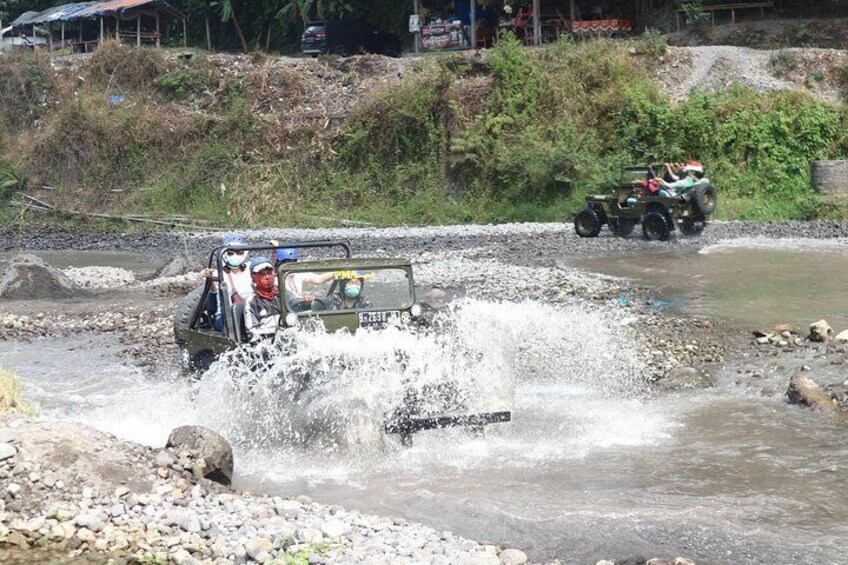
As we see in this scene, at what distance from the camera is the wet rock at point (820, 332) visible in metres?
14.1

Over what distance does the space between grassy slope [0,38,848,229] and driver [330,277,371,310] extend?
58.4 ft

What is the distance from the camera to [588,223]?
25125 mm

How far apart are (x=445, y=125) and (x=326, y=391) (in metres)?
23.9

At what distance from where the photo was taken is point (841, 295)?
1780cm

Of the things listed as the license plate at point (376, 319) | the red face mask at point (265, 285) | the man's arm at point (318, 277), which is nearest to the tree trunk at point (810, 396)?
the license plate at point (376, 319)

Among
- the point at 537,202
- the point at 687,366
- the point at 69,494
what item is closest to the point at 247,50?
the point at 537,202

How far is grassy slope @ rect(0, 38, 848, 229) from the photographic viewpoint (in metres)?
29.5

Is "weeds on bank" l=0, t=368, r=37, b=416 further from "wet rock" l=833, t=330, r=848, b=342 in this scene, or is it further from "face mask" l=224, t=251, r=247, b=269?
"wet rock" l=833, t=330, r=848, b=342

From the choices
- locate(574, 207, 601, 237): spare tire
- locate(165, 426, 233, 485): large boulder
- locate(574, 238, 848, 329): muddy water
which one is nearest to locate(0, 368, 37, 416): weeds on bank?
locate(165, 426, 233, 485): large boulder

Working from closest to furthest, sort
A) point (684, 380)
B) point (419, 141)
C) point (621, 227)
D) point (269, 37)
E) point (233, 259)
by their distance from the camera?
point (233, 259) < point (684, 380) < point (621, 227) < point (419, 141) < point (269, 37)

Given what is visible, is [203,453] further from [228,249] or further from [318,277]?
[228,249]

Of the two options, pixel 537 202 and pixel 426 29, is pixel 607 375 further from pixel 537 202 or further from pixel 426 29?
pixel 426 29

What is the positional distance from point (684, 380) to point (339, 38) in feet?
99.6

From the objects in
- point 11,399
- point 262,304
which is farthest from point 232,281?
point 11,399
